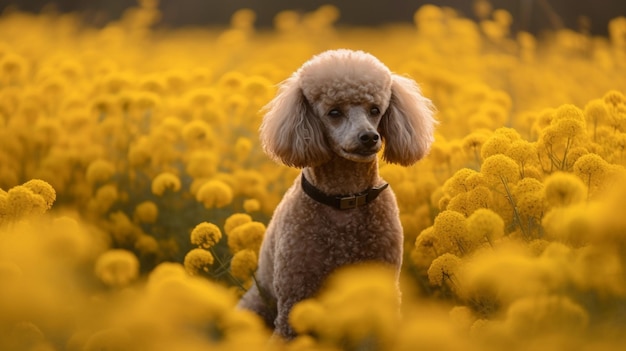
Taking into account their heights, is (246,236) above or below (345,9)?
below

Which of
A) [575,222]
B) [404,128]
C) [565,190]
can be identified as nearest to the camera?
[575,222]

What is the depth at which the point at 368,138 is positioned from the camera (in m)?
3.24

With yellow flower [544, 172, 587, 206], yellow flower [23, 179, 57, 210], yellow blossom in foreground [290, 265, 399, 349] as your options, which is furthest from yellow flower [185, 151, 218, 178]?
yellow blossom in foreground [290, 265, 399, 349]

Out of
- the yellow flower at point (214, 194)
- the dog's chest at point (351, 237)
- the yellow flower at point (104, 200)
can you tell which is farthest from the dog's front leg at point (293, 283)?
the yellow flower at point (104, 200)

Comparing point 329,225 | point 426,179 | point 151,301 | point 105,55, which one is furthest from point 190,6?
point 151,301

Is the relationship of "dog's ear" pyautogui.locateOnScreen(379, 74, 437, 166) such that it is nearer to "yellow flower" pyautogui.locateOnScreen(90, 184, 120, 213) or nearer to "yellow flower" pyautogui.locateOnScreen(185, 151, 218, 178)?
"yellow flower" pyautogui.locateOnScreen(185, 151, 218, 178)

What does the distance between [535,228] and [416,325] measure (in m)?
→ 1.54

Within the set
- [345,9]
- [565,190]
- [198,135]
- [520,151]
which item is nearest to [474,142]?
[520,151]

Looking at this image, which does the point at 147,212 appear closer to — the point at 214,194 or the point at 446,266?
the point at 214,194

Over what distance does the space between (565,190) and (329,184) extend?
1283mm

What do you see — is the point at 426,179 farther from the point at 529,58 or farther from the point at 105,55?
the point at 105,55

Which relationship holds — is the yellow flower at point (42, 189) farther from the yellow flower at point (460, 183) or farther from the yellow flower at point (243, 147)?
the yellow flower at point (243, 147)

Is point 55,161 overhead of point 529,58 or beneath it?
beneath

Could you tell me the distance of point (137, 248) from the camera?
15.6 ft
